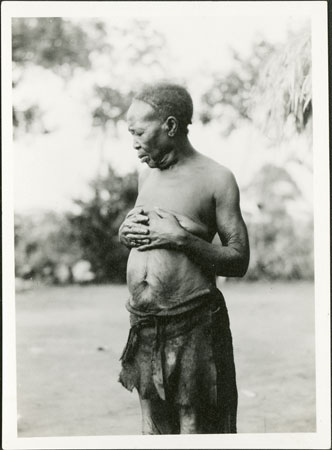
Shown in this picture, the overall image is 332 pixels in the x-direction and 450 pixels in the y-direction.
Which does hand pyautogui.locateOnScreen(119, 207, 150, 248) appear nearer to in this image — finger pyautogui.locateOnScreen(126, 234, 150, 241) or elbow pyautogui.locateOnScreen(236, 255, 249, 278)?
finger pyautogui.locateOnScreen(126, 234, 150, 241)

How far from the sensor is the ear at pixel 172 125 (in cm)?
288

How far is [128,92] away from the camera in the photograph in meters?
3.73

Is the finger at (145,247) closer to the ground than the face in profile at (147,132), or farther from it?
closer to the ground

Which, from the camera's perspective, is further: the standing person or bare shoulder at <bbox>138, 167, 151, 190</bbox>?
bare shoulder at <bbox>138, 167, 151, 190</bbox>

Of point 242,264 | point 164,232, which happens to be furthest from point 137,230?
point 242,264

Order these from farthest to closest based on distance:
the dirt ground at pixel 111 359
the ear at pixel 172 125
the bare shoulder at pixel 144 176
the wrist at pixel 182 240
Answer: the dirt ground at pixel 111 359 < the bare shoulder at pixel 144 176 < the ear at pixel 172 125 < the wrist at pixel 182 240

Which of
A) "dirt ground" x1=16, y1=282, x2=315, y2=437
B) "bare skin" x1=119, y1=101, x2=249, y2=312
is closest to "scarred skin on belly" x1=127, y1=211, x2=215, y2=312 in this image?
"bare skin" x1=119, y1=101, x2=249, y2=312

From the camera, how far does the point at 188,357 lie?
2.80 metres

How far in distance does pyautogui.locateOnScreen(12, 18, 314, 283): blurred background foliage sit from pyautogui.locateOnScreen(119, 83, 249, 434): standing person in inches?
23.9

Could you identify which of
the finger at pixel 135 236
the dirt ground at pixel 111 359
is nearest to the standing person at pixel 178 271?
the finger at pixel 135 236

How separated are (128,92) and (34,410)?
5.66 ft

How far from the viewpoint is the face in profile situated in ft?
9.44

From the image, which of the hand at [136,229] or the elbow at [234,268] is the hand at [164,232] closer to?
the hand at [136,229]

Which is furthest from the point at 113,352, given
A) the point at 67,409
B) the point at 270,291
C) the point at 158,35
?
the point at 158,35
